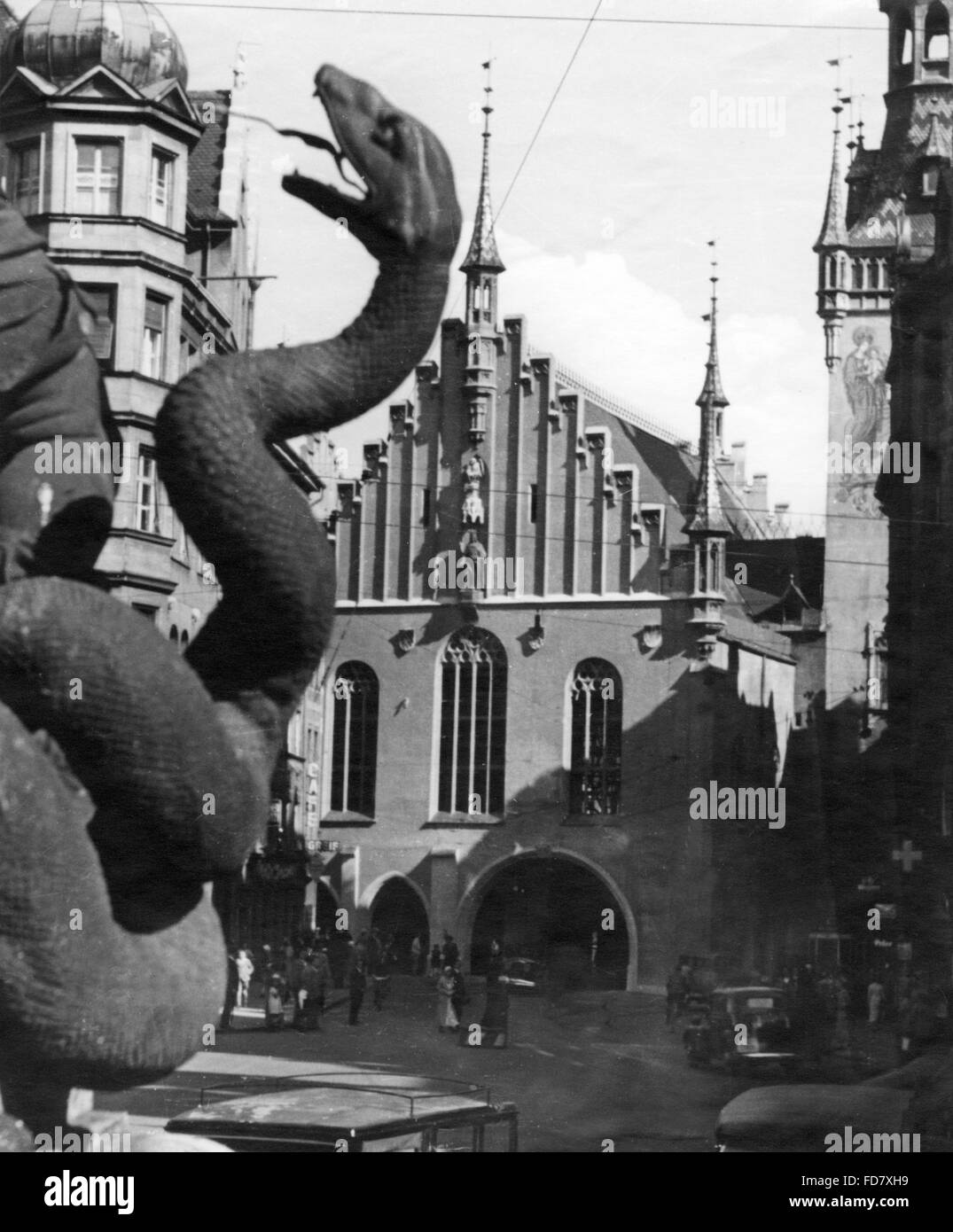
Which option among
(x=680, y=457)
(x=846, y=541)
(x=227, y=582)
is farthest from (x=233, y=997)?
(x=846, y=541)

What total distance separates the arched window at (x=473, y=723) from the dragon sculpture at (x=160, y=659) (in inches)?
316

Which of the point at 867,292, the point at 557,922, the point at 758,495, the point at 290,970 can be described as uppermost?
the point at 867,292

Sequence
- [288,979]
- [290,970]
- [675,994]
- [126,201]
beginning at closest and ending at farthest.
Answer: [126,201] < [288,979] < [290,970] < [675,994]

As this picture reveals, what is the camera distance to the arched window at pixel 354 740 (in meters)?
13.3

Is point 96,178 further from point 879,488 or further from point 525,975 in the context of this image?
point 879,488

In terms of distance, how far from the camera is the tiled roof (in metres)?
9.50

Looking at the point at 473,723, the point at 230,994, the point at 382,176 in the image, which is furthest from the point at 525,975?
the point at 382,176

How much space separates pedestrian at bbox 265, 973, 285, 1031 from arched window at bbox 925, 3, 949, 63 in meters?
7.84

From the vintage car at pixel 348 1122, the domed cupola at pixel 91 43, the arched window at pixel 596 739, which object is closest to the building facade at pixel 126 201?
the domed cupola at pixel 91 43

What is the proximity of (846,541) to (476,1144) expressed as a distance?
862 centimetres

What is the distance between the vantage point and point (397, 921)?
1241 centimetres

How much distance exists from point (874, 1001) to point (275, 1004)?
4.26 meters

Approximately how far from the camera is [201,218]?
31.9 feet
